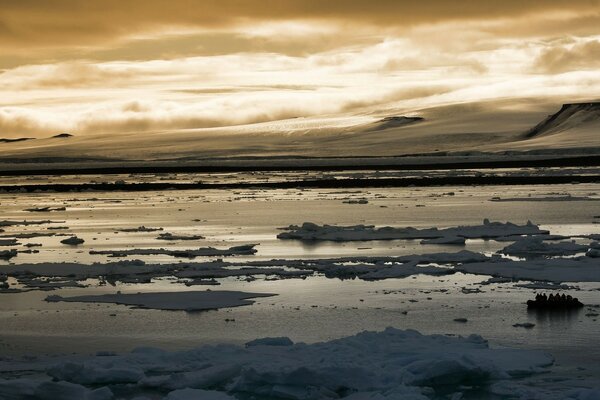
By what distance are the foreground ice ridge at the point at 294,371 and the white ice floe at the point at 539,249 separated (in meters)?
9.02

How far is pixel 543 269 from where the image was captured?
17359 millimetres


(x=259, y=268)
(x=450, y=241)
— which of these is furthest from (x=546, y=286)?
(x=450, y=241)

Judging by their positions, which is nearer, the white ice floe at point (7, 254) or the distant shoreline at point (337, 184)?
the white ice floe at point (7, 254)

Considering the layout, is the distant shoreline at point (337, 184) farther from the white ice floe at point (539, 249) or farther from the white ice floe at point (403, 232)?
the white ice floe at point (539, 249)

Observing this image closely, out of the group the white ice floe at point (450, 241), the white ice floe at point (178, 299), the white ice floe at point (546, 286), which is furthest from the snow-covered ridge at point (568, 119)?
the white ice floe at point (178, 299)

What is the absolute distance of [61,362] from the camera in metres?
10.5

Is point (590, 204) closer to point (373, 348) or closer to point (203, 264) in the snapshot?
point (203, 264)

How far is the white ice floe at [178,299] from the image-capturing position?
1451 cm

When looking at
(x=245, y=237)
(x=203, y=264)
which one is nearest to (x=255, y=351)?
(x=203, y=264)

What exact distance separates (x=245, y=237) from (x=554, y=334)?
13.2 meters

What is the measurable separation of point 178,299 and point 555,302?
5254mm

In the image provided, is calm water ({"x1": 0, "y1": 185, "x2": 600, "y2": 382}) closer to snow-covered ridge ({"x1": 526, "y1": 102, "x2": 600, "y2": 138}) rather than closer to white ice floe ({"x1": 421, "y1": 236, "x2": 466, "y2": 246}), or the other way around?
white ice floe ({"x1": 421, "y1": 236, "x2": 466, "y2": 246})

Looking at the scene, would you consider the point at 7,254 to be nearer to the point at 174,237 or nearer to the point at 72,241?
the point at 72,241

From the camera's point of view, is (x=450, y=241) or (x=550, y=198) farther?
(x=550, y=198)
